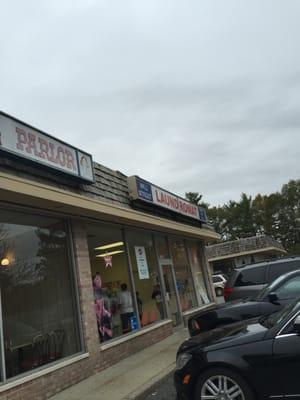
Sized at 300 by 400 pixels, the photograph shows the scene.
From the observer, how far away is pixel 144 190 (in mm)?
12773

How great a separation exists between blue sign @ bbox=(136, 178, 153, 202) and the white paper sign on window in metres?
1.39

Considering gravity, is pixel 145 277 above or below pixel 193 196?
below

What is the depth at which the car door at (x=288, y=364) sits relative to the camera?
489cm

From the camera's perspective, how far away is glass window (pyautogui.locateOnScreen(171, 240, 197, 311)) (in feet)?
50.6

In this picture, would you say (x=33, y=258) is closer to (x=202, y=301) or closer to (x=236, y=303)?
(x=236, y=303)

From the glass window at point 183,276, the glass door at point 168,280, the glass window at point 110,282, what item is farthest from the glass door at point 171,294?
the glass window at point 110,282


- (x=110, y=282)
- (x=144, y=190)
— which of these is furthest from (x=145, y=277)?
(x=144, y=190)

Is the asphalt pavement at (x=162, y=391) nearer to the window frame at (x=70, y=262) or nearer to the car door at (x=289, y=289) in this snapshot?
the window frame at (x=70, y=262)

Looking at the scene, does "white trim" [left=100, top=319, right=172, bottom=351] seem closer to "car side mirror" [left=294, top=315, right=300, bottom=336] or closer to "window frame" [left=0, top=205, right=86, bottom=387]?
"window frame" [left=0, top=205, right=86, bottom=387]

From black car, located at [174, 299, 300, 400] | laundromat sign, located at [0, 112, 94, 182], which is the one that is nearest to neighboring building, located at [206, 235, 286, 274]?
laundromat sign, located at [0, 112, 94, 182]

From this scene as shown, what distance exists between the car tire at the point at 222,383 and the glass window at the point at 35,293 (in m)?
3.36

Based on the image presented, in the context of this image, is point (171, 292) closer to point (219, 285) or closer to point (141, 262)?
point (141, 262)

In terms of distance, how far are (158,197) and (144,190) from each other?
112cm

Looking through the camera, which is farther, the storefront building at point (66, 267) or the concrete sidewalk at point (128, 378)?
the storefront building at point (66, 267)
